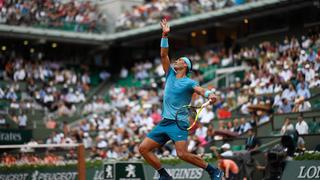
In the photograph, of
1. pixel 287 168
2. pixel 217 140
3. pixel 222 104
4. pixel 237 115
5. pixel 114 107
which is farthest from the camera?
pixel 114 107

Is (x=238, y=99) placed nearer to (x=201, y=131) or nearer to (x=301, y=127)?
(x=201, y=131)

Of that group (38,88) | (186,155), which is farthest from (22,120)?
(186,155)

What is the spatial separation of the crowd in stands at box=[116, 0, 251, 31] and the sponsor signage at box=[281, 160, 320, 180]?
14852mm

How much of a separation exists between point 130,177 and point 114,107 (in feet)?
59.7

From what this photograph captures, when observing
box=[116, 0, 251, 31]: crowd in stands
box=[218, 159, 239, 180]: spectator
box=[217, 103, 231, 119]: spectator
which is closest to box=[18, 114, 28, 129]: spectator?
box=[116, 0, 251, 31]: crowd in stands

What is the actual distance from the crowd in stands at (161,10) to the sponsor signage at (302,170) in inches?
585

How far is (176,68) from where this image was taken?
1143cm

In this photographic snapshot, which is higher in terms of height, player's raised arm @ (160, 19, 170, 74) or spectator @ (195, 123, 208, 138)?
player's raised arm @ (160, 19, 170, 74)

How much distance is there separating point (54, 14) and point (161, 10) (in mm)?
5262

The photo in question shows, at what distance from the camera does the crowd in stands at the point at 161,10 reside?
102ft

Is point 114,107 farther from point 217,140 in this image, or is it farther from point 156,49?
point 217,140

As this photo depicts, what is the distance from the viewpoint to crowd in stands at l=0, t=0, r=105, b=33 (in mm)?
32438

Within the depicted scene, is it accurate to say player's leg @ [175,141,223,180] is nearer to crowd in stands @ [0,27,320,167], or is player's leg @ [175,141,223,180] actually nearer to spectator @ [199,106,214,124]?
crowd in stands @ [0,27,320,167]

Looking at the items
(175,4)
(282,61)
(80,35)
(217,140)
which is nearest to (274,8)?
(282,61)
